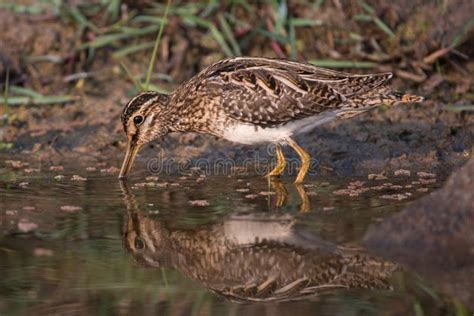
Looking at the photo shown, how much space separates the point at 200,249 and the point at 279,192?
5.64 feet

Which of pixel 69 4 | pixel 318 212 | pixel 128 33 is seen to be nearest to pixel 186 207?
pixel 318 212

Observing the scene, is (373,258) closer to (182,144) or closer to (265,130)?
(265,130)

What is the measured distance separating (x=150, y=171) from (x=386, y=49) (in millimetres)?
3120

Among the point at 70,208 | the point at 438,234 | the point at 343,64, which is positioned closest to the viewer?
the point at 438,234

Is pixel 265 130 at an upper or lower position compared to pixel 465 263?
upper

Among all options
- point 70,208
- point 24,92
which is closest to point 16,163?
point 24,92

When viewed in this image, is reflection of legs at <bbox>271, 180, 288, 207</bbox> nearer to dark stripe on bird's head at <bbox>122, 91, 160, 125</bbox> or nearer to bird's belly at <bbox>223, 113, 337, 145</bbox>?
bird's belly at <bbox>223, 113, 337, 145</bbox>

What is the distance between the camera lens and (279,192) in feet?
26.5

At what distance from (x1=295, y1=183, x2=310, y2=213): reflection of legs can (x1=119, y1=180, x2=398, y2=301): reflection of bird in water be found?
0.76 feet

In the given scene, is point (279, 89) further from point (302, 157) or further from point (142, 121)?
point (142, 121)

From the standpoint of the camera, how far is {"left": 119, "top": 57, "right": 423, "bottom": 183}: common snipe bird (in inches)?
328

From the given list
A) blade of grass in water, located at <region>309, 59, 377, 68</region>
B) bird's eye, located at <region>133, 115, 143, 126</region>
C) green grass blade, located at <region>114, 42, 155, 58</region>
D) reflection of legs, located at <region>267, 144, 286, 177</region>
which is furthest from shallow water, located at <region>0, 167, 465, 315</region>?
green grass blade, located at <region>114, 42, 155, 58</region>

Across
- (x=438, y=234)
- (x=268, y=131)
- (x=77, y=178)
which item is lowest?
(x=438, y=234)

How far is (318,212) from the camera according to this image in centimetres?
725
